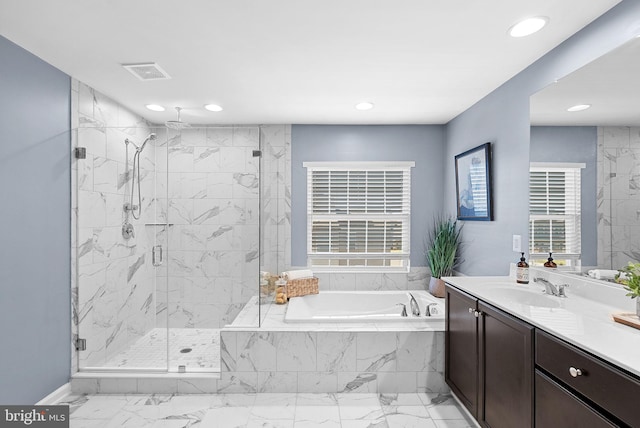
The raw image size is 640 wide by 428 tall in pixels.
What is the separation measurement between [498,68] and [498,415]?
2203mm

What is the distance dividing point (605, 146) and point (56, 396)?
Result: 3841 millimetres

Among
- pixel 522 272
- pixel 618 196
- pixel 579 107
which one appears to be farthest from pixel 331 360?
pixel 579 107

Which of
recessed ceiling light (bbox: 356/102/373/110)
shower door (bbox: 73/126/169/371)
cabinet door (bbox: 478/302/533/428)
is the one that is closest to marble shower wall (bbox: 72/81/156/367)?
shower door (bbox: 73/126/169/371)

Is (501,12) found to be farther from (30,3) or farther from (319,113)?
(30,3)

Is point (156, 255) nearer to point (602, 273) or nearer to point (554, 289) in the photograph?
point (554, 289)

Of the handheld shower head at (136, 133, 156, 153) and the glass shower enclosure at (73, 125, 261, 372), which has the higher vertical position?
the handheld shower head at (136, 133, 156, 153)

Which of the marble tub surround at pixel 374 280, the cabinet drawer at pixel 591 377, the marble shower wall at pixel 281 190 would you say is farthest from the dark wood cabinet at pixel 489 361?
the marble shower wall at pixel 281 190

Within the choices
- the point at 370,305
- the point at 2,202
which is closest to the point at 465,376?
the point at 370,305

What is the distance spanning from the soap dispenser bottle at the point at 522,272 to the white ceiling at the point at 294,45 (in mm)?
1362

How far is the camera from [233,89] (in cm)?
283

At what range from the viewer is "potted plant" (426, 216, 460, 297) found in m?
3.49

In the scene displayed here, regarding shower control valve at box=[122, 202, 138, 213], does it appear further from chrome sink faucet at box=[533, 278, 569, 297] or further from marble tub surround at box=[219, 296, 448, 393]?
chrome sink faucet at box=[533, 278, 569, 297]

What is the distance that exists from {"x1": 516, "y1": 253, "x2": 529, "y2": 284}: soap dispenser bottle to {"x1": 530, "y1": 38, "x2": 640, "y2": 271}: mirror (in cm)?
39

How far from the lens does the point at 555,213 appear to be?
2.10 meters
